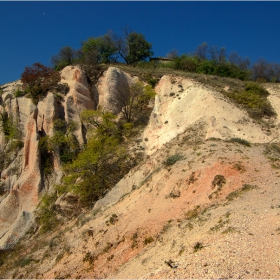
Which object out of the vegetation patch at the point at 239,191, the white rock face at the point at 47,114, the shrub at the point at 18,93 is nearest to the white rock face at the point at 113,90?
the white rock face at the point at 47,114

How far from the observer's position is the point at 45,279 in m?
12.2

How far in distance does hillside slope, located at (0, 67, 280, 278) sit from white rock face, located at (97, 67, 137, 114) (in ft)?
32.3

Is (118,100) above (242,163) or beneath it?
above

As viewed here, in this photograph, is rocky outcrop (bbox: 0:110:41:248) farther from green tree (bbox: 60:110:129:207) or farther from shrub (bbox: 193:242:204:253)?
shrub (bbox: 193:242:204:253)

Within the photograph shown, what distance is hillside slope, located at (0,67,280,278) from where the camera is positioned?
7.41 m

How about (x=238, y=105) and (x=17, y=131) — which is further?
(x=17, y=131)

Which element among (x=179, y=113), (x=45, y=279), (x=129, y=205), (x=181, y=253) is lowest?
(x=45, y=279)

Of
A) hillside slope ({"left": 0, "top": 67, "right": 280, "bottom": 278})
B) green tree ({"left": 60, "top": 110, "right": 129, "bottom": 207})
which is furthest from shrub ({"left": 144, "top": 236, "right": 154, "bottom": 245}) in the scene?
green tree ({"left": 60, "top": 110, "right": 129, "bottom": 207})

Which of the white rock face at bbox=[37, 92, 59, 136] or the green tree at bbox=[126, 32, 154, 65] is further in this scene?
the green tree at bbox=[126, 32, 154, 65]

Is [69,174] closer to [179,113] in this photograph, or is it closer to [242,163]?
[179,113]

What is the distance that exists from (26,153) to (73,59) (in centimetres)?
2199

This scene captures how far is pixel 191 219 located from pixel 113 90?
71.8 feet

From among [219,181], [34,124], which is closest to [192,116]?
[219,181]

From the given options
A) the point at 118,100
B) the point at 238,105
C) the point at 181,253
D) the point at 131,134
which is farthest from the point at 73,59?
the point at 181,253
